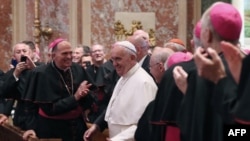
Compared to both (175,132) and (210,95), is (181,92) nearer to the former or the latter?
(175,132)

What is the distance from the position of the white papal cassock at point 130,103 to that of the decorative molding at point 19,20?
7201 millimetres

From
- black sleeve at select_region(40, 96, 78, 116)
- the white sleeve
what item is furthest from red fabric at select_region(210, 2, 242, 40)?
black sleeve at select_region(40, 96, 78, 116)

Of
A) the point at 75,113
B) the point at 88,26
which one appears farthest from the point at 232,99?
the point at 88,26

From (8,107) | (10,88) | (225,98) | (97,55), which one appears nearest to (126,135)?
(225,98)

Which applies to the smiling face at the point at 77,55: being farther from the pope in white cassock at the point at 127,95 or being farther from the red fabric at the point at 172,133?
the red fabric at the point at 172,133

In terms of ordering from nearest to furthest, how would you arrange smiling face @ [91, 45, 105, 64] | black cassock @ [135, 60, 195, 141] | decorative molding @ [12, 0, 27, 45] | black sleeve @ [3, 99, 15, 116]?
black cassock @ [135, 60, 195, 141], black sleeve @ [3, 99, 15, 116], smiling face @ [91, 45, 105, 64], decorative molding @ [12, 0, 27, 45]

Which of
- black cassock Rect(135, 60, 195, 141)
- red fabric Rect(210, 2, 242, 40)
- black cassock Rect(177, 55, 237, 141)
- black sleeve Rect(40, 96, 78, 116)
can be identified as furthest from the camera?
black sleeve Rect(40, 96, 78, 116)

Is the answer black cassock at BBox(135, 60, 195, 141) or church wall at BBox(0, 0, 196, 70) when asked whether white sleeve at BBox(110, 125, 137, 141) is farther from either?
church wall at BBox(0, 0, 196, 70)

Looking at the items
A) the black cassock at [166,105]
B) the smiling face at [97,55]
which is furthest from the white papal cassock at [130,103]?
the smiling face at [97,55]

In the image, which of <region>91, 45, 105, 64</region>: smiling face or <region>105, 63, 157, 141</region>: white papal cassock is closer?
<region>105, 63, 157, 141</region>: white papal cassock

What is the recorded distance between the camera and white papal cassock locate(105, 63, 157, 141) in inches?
238

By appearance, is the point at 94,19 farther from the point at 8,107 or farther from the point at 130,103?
the point at 130,103

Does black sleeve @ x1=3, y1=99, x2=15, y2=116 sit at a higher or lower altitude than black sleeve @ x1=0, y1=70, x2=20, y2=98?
lower

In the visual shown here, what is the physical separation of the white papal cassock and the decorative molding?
720 centimetres
